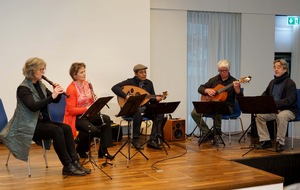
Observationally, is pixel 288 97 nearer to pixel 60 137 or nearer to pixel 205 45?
pixel 205 45

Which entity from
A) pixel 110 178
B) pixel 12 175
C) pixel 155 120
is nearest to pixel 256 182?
pixel 110 178

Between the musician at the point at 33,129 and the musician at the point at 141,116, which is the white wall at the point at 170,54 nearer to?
the musician at the point at 141,116

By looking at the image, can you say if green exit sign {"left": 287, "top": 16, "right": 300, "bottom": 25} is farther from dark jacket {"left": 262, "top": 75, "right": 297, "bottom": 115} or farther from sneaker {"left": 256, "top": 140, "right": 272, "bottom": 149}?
sneaker {"left": 256, "top": 140, "right": 272, "bottom": 149}

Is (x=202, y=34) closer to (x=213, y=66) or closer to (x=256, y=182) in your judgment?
(x=213, y=66)

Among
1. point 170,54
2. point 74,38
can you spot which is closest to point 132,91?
point 74,38

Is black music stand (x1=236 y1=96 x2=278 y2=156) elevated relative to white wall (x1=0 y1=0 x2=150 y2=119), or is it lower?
lower

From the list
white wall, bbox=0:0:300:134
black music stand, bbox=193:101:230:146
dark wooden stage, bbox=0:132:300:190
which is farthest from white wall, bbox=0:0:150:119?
black music stand, bbox=193:101:230:146

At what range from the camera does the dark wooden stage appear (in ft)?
12.7

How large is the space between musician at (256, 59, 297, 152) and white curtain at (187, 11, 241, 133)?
1.96 meters

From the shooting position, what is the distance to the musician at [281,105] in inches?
214

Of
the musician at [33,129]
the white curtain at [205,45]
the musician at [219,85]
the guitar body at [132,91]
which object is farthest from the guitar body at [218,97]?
the musician at [33,129]

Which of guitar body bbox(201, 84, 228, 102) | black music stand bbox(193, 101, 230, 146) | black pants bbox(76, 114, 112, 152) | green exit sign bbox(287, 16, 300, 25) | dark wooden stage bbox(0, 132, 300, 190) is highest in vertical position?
green exit sign bbox(287, 16, 300, 25)

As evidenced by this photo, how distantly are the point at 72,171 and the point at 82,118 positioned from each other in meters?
0.78

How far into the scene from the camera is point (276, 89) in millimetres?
5691
